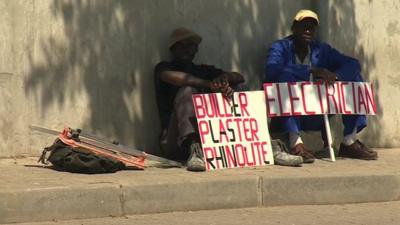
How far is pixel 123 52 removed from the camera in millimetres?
6695

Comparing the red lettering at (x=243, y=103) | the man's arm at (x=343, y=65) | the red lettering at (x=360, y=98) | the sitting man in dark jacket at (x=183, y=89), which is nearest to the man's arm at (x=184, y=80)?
the sitting man in dark jacket at (x=183, y=89)

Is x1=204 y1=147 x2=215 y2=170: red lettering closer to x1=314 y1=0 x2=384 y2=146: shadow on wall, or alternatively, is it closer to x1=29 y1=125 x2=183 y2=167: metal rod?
x1=29 y1=125 x2=183 y2=167: metal rod

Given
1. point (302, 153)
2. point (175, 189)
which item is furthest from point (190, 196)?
point (302, 153)

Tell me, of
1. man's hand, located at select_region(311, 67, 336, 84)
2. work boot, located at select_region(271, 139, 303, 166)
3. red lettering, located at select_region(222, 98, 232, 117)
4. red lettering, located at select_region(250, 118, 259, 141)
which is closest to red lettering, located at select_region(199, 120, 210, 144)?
red lettering, located at select_region(222, 98, 232, 117)

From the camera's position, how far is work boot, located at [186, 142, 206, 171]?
6.05m

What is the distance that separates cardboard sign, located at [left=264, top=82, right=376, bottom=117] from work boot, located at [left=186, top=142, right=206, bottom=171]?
0.91m

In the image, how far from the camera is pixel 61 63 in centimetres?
641

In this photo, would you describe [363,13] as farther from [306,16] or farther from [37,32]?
[37,32]

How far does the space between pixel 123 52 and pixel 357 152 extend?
2583mm

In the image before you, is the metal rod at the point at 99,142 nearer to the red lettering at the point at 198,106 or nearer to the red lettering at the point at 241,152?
the red lettering at the point at 198,106

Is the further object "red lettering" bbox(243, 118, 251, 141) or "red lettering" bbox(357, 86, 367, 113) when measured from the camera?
"red lettering" bbox(357, 86, 367, 113)

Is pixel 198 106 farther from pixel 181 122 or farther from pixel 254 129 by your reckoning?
pixel 254 129

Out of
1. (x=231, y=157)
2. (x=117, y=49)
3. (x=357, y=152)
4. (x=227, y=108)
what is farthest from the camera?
(x=357, y=152)

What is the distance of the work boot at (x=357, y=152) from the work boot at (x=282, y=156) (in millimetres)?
892
